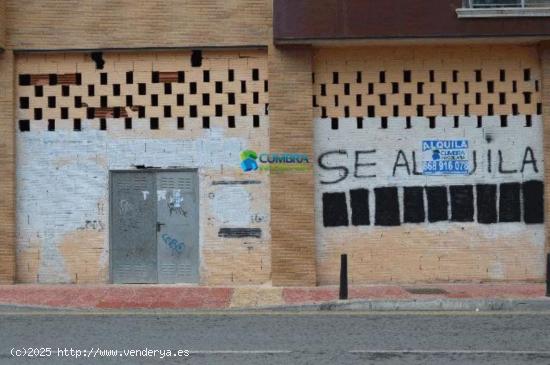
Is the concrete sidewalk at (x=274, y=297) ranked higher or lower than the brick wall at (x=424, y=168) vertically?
lower

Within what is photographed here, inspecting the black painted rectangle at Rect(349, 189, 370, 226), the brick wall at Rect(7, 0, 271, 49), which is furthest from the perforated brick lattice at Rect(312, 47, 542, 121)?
the brick wall at Rect(7, 0, 271, 49)

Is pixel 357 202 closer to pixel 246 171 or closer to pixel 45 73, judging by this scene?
pixel 246 171

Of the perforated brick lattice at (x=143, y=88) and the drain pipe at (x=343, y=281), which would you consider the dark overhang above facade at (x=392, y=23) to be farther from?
the drain pipe at (x=343, y=281)

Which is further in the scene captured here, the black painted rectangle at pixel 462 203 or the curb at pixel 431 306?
the black painted rectangle at pixel 462 203

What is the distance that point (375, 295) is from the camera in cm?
1423

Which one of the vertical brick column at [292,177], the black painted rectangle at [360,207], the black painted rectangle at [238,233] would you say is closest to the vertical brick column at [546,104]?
the black painted rectangle at [360,207]

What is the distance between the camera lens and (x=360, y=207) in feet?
53.2

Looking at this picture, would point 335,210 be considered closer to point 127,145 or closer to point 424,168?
point 424,168

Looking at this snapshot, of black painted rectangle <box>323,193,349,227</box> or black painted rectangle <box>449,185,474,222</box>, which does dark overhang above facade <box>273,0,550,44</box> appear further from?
black painted rectangle <box>323,193,349,227</box>

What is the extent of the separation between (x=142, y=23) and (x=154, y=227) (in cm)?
399

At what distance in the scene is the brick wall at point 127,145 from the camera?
1620 cm

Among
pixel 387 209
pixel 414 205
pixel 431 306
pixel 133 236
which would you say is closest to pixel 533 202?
pixel 414 205

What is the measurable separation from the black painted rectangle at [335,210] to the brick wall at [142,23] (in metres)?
3.31

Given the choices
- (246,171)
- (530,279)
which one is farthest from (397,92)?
(530,279)
